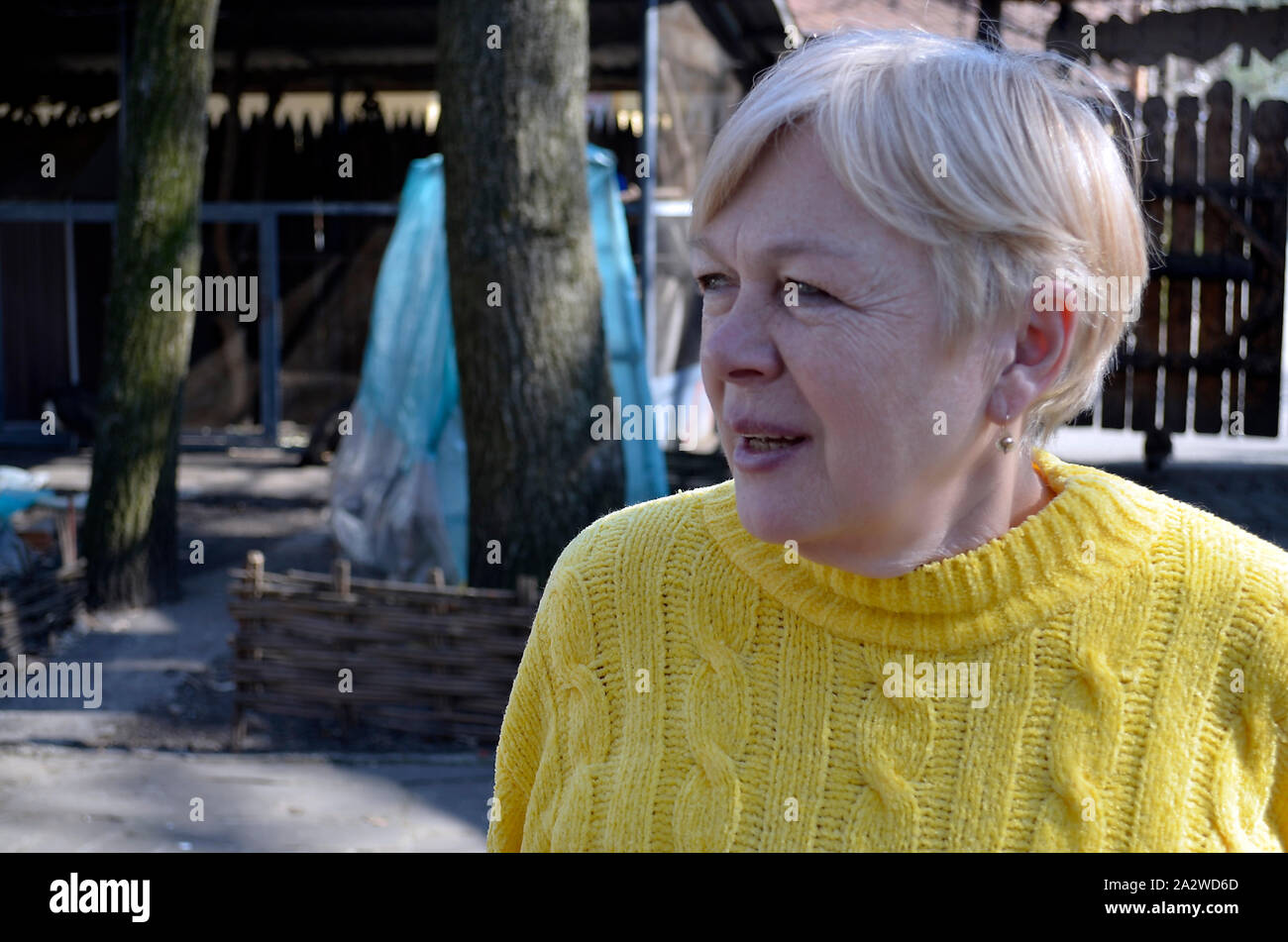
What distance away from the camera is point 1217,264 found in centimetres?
1067

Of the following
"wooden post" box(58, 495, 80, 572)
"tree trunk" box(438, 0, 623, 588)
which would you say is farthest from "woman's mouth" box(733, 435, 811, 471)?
"wooden post" box(58, 495, 80, 572)

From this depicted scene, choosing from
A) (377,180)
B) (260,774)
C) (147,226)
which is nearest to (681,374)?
(377,180)

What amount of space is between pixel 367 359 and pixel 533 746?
644 cm

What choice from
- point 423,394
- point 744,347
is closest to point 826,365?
point 744,347

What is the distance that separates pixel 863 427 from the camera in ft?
4.76

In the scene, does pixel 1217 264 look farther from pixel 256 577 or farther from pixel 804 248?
pixel 804 248

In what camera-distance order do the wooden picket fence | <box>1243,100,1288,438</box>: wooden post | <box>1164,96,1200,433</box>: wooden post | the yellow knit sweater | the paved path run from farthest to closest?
<box>1164,96,1200,433</box>: wooden post, the wooden picket fence, <box>1243,100,1288,438</box>: wooden post, the paved path, the yellow knit sweater

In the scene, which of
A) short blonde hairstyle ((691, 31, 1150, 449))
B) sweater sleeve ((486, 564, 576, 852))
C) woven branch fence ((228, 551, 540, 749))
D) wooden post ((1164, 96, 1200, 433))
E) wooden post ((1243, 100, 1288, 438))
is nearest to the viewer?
short blonde hairstyle ((691, 31, 1150, 449))

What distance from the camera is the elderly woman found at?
4.73 feet

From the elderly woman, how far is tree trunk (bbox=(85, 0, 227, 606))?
6.05 m

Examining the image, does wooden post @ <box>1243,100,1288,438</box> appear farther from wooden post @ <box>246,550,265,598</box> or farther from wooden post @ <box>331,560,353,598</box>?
wooden post @ <box>246,550,265,598</box>
